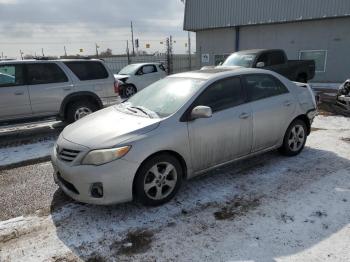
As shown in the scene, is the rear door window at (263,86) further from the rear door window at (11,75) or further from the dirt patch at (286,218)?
the rear door window at (11,75)

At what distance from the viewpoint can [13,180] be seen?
5.18 meters

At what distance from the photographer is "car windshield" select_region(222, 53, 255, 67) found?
11289 mm

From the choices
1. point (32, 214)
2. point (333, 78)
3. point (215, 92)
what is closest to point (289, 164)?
point (215, 92)

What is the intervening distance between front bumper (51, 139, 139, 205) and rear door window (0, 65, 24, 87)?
15.0 feet

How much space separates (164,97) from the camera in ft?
15.3

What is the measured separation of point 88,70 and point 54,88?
1.02m

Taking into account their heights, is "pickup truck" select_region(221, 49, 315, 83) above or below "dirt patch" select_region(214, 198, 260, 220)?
above

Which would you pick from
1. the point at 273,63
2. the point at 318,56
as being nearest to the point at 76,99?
the point at 273,63

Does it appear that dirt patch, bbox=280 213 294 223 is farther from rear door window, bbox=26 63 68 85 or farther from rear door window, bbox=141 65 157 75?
rear door window, bbox=141 65 157 75

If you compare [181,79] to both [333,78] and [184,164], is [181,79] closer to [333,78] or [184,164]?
[184,164]

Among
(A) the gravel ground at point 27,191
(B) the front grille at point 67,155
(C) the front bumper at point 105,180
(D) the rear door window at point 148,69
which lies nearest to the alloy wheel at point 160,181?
(C) the front bumper at point 105,180

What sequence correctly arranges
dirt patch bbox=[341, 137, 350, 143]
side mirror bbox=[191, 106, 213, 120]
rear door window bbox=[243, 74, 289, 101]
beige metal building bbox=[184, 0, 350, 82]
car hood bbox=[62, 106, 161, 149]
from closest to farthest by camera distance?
car hood bbox=[62, 106, 161, 149] < side mirror bbox=[191, 106, 213, 120] < rear door window bbox=[243, 74, 289, 101] < dirt patch bbox=[341, 137, 350, 143] < beige metal building bbox=[184, 0, 350, 82]

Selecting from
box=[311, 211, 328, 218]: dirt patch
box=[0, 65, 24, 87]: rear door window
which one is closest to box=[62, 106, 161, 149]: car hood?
box=[311, 211, 328, 218]: dirt patch

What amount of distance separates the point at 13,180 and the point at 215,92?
342 centimetres
